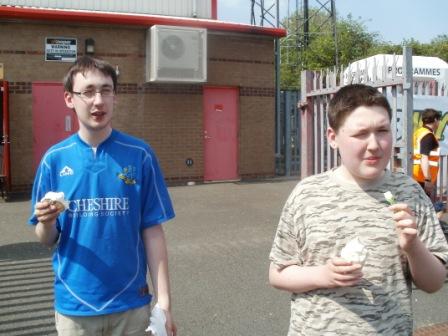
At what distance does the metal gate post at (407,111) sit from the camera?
6199mm

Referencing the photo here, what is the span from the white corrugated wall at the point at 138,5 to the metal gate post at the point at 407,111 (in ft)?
32.0

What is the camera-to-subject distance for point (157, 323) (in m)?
2.37

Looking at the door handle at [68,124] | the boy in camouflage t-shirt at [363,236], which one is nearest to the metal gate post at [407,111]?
the boy in camouflage t-shirt at [363,236]

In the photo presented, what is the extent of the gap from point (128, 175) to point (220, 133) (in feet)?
40.6

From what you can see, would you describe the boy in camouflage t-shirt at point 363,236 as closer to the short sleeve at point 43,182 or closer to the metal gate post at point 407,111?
the short sleeve at point 43,182

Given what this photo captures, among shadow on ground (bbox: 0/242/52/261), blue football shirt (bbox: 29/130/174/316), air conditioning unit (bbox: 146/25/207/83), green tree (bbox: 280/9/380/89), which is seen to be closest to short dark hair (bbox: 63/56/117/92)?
blue football shirt (bbox: 29/130/174/316)

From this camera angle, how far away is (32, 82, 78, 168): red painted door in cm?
1306

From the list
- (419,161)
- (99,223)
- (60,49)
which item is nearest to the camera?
(99,223)

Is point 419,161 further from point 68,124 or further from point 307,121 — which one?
point 68,124

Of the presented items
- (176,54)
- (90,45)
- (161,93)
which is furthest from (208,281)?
(90,45)

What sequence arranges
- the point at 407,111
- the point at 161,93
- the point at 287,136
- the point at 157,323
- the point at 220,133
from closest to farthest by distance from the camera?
the point at 157,323 → the point at 407,111 → the point at 161,93 → the point at 220,133 → the point at 287,136

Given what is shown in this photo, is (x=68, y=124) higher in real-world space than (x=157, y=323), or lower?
higher

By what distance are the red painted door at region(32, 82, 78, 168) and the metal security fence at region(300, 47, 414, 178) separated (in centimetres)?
717

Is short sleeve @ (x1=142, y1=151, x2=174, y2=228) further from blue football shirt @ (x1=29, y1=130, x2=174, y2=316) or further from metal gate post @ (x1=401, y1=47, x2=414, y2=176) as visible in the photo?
metal gate post @ (x1=401, y1=47, x2=414, y2=176)
